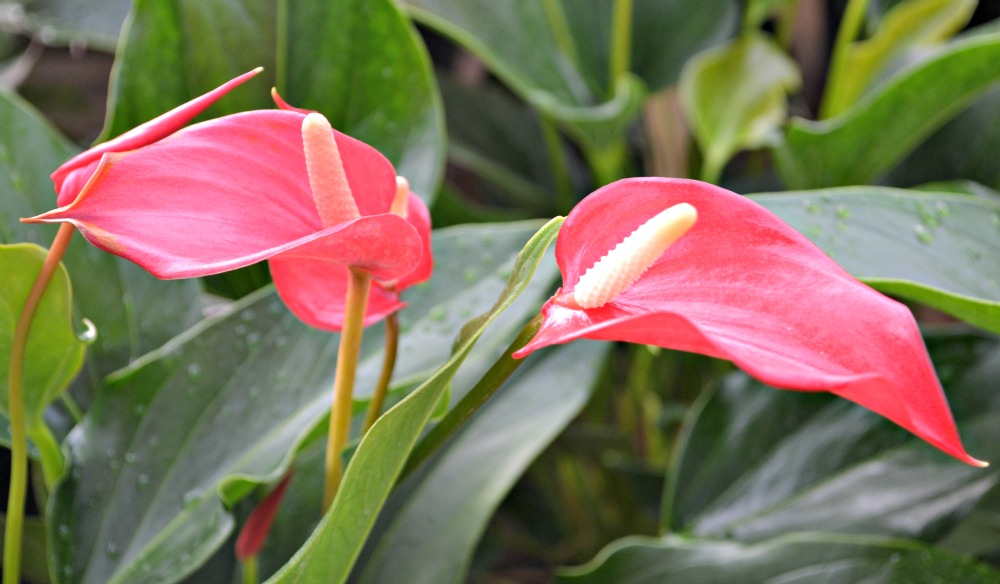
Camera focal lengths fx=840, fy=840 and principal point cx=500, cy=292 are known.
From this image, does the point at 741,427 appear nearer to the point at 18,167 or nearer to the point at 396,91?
the point at 396,91

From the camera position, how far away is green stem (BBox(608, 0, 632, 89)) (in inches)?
27.7

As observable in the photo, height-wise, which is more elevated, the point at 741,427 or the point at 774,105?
the point at 774,105

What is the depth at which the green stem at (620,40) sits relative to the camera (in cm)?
70

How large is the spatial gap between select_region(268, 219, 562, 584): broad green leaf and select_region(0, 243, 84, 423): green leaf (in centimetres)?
15

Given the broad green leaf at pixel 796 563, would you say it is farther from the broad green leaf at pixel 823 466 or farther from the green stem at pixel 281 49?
the green stem at pixel 281 49

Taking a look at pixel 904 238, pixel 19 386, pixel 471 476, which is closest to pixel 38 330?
pixel 19 386

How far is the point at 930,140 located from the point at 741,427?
1.16ft

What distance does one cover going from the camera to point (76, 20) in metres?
0.65

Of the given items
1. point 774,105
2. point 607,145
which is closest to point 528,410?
point 607,145

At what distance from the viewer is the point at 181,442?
0.43 metres

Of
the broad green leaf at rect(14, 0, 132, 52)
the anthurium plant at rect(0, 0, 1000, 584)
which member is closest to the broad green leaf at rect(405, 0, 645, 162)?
the anthurium plant at rect(0, 0, 1000, 584)

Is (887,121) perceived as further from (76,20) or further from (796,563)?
(76,20)

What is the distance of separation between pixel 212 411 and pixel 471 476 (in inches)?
5.9

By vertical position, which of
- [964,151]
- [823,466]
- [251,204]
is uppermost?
[251,204]
